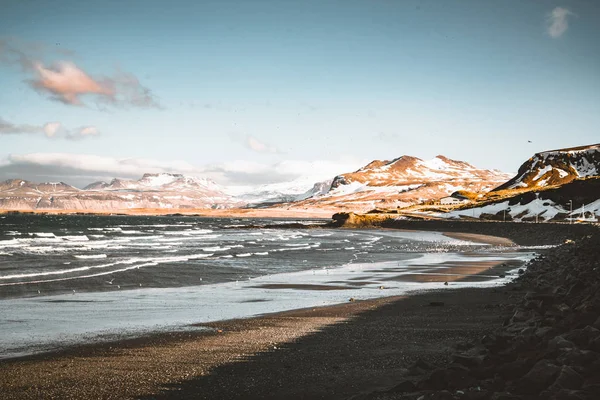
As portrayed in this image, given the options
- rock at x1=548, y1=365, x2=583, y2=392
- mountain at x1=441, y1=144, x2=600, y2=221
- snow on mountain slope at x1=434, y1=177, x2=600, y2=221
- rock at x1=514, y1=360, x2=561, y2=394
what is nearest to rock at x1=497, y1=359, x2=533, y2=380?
rock at x1=514, y1=360, x2=561, y2=394

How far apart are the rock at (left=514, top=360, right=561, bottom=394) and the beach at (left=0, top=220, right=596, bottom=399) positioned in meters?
2.35

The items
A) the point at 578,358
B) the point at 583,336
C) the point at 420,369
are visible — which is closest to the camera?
the point at 578,358

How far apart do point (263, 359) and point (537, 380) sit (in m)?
6.12

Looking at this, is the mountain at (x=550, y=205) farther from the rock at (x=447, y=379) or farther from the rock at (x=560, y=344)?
the rock at (x=447, y=379)

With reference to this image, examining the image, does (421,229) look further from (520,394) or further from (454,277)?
(520,394)

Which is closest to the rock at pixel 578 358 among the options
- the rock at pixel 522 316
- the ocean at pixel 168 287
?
the rock at pixel 522 316

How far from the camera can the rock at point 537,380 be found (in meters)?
6.15

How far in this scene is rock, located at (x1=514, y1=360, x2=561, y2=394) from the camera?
20.2 ft

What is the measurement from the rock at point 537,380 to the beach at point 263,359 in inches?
92.5

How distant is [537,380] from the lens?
6.21 m

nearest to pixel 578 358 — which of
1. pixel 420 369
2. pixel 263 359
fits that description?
pixel 420 369

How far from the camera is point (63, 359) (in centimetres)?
1129

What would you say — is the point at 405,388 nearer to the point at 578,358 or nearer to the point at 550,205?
the point at 578,358

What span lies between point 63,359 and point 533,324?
33.2 feet
